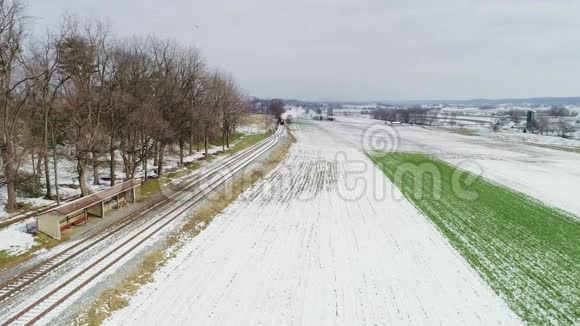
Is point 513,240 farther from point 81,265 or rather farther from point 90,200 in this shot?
point 90,200

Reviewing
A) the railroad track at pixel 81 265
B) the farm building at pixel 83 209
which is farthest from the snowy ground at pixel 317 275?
the farm building at pixel 83 209

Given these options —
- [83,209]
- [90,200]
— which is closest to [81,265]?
[83,209]

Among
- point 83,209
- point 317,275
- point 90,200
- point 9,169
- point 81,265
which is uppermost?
point 9,169

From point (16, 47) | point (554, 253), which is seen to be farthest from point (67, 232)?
point (554, 253)

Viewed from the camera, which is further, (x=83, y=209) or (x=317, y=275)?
(x=83, y=209)

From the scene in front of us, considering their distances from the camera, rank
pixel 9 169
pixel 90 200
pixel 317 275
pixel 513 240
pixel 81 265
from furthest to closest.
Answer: pixel 90 200, pixel 9 169, pixel 513 240, pixel 317 275, pixel 81 265

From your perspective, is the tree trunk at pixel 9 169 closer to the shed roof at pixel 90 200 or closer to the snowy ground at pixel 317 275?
the shed roof at pixel 90 200

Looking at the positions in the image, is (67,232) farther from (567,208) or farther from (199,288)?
(567,208)
